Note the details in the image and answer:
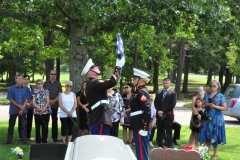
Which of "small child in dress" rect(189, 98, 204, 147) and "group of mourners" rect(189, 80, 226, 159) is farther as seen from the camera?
"small child in dress" rect(189, 98, 204, 147)

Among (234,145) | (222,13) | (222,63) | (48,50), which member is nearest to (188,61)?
(222,63)

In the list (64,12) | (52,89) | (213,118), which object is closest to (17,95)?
(52,89)

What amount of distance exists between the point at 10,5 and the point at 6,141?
3.62 metres

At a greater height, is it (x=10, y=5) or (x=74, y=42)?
(x=10, y=5)

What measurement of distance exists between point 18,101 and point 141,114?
4823 millimetres

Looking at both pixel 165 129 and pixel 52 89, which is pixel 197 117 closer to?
pixel 165 129

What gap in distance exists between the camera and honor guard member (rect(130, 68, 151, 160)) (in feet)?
27.4

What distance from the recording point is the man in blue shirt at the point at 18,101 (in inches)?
482

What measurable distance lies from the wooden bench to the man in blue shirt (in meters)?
7.36

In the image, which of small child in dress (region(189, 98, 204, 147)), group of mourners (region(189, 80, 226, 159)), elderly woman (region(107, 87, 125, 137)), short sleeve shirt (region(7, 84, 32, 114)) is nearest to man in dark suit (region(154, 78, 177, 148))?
small child in dress (region(189, 98, 204, 147))

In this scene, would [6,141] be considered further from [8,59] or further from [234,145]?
[8,59]

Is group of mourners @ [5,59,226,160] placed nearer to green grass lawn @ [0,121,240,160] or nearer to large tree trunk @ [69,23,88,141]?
green grass lawn @ [0,121,240,160]

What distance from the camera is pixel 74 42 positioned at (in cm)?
1247

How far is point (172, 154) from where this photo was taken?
552cm
